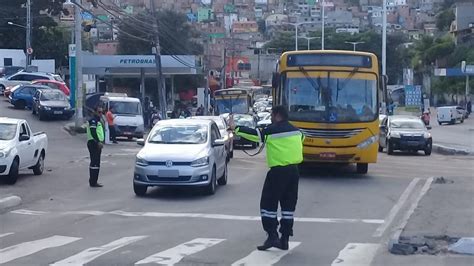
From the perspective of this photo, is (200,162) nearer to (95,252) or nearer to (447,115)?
(95,252)

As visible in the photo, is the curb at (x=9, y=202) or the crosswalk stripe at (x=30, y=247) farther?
the curb at (x=9, y=202)

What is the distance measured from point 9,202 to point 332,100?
947cm

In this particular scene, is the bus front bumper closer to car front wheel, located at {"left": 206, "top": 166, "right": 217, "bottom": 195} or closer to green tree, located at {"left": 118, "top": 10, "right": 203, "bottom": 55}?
car front wheel, located at {"left": 206, "top": 166, "right": 217, "bottom": 195}

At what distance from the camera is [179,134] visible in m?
21.6

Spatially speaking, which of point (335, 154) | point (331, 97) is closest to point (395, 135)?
point (331, 97)

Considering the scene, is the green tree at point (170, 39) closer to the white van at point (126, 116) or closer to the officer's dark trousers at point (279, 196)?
the white van at point (126, 116)

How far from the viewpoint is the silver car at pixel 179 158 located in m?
20.0

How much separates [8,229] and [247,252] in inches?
189

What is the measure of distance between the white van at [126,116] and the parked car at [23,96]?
895 centimetres

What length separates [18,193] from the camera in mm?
21250

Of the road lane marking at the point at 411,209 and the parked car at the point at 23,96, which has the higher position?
the parked car at the point at 23,96

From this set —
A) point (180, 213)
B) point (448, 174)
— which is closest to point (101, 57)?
point (448, 174)

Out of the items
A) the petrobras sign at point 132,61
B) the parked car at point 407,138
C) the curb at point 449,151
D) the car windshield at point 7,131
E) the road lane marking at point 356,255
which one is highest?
the petrobras sign at point 132,61

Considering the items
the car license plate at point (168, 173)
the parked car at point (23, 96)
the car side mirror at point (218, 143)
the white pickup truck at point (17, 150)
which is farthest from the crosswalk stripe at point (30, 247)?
the parked car at point (23, 96)
